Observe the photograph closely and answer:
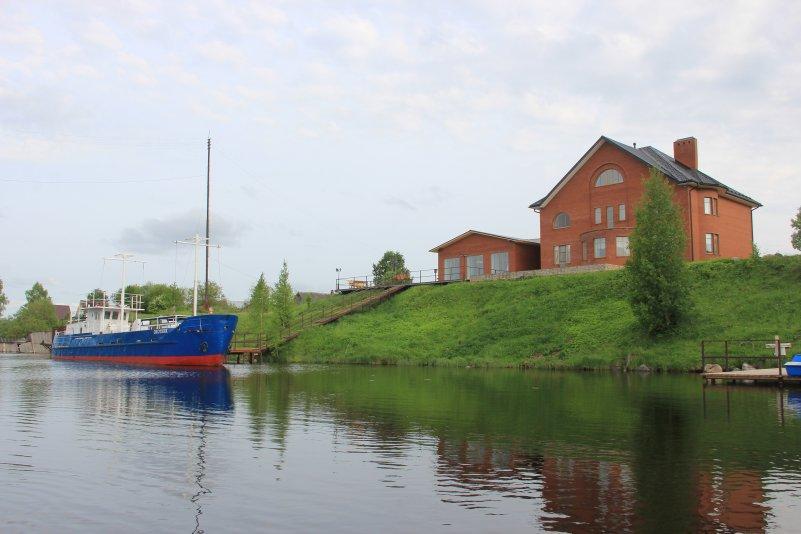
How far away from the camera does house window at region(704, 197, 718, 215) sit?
181ft

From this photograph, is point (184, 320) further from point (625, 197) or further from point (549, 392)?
point (625, 197)

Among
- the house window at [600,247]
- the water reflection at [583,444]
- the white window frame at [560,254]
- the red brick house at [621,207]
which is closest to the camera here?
the water reflection at [583,444]

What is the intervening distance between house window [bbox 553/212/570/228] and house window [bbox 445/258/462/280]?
32.6 ft

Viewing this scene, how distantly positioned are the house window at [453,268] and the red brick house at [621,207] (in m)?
8.38

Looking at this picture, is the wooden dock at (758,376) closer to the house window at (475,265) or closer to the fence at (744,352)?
the fence at (744,352)

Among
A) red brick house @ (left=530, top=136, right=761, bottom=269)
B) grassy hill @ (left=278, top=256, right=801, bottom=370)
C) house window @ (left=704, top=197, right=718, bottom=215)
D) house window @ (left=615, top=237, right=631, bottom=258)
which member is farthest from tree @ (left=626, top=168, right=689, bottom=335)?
house window @ (left=704, top=197, right=718, bottom=215)

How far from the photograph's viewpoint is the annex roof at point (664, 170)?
179 ft

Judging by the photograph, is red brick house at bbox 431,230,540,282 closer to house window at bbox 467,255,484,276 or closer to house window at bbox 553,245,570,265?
house window at bbox 467,255,484,276

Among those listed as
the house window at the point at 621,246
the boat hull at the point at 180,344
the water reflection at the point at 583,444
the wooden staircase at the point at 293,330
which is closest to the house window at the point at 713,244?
the house window at the point at 621,246

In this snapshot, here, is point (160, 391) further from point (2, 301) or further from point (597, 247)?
point (2, 301)

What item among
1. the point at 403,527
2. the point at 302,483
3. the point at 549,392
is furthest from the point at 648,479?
the point at 549,392

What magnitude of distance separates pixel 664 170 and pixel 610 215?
5455mm

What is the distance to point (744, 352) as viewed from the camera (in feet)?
110

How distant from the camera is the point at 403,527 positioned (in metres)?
8.43
